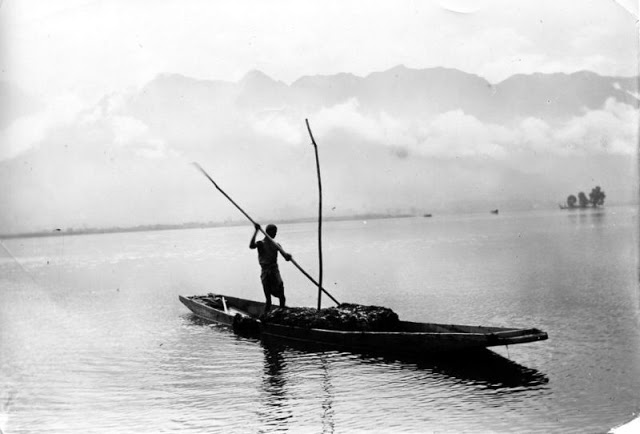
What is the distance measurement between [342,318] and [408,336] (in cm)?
150

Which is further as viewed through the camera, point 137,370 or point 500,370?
point 137,370

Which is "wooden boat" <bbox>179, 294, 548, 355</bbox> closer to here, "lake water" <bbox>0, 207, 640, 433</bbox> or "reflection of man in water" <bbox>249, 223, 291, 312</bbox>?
"lake water" <bbox>0, 207, 640, 433</bbox>

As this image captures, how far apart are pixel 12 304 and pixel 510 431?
21.3 metres

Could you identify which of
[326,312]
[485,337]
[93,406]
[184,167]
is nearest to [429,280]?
[326,312]

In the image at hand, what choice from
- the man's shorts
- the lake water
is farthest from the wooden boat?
the man's shorts

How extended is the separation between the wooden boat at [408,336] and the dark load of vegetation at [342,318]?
0.13m

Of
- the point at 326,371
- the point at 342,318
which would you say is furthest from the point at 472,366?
the point at 342,318

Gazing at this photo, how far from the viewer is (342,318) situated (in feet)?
37.9

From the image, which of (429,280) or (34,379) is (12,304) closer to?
(34,379)

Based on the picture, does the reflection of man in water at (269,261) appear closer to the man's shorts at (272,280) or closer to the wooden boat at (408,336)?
the man's shorts at (272,280)

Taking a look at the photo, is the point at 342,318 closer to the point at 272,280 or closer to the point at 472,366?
the point at 272,280

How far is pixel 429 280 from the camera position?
83.8 ft

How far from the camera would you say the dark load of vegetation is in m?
11.2

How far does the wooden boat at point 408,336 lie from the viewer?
374 inches
